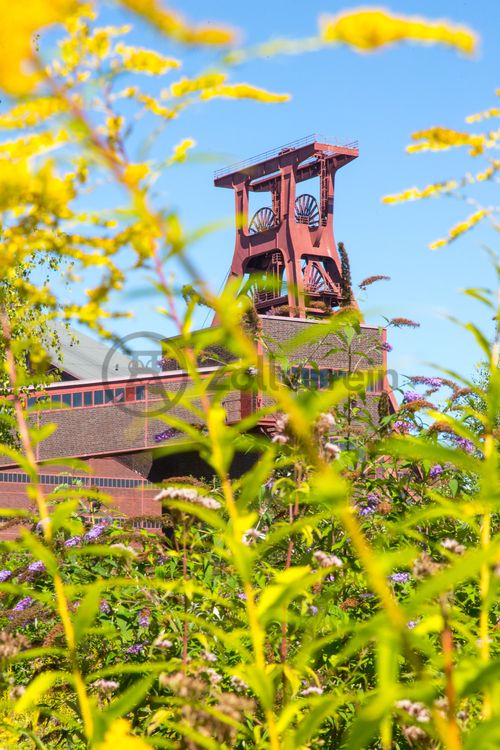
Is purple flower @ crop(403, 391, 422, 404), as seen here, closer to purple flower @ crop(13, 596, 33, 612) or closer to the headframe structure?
purple flower @ crop(13, 596, 33, 612)

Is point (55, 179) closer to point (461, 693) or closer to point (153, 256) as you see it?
point (153, 256)

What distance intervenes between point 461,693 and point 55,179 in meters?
0.69

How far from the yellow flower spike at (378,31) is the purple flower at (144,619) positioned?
288cm

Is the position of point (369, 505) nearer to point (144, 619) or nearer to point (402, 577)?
point (402, 577)

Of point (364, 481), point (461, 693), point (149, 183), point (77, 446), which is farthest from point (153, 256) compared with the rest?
point (77, 446)

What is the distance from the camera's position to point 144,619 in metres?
3.45

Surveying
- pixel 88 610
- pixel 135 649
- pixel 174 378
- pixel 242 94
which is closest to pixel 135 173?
pixel 242 94

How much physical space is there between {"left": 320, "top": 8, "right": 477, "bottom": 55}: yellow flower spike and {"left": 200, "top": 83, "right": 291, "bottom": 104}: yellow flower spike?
0.19m

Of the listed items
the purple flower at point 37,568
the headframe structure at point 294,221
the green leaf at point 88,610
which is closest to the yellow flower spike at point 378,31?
the green leaf at point 88,610

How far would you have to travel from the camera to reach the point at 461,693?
2.88 feet

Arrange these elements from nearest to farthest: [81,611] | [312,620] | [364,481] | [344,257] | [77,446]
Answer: [81,611] → [312,620] → [364,481] → [344,257] → [77,446]

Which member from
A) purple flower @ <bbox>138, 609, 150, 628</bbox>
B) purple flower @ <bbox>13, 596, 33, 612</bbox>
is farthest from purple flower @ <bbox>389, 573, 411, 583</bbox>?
purple flower @ <bbox>13, 596, 33, 612</bbox>

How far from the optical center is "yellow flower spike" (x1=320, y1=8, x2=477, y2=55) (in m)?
0.57

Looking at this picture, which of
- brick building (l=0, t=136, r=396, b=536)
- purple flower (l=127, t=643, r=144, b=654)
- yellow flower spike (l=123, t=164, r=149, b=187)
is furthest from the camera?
brick building (l=0, t=136, r=396, b=536)
